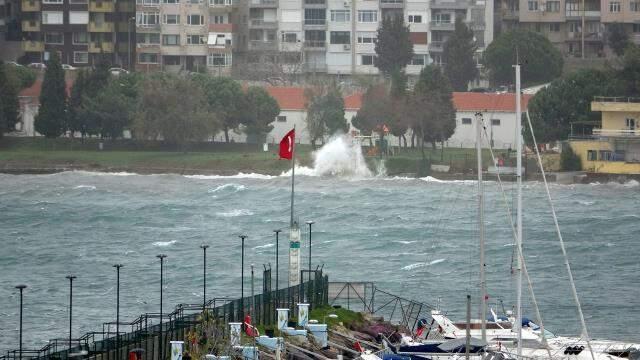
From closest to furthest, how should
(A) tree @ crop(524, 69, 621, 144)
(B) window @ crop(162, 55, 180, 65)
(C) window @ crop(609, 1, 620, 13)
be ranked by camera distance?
(A) tree @ crop(524, 69, 621, 144) < (C) window @ crop(609, 1, 620, 13) < (B) window @ crop(162, 55, 180, 65)

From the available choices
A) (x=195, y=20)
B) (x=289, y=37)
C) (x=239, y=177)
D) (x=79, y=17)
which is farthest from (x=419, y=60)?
(x=239, y=177)

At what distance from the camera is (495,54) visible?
575 feet

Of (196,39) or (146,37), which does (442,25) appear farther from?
(146,37)

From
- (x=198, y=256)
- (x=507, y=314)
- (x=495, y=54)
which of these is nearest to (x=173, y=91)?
(x=495, y=54)

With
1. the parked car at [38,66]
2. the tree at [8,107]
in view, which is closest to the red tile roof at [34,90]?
the tree at [8,107]

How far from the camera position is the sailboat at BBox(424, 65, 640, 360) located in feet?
235

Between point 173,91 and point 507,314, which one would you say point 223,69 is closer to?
point 173,91

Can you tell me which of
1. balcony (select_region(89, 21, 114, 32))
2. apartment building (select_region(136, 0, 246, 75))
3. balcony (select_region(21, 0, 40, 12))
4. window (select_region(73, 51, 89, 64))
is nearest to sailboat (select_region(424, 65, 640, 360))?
apartment building (select_region(136, 0, 246, 75))

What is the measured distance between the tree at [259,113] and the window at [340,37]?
23576 millimetres

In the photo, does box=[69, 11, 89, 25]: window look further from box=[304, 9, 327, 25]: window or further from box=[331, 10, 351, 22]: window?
box=[331, 10, 351, 22]: window

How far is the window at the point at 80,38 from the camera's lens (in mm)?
189750

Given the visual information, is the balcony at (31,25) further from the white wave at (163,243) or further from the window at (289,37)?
the white wave at (163,243)

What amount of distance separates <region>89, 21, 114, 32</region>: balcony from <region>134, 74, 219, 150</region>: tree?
23.6 metres

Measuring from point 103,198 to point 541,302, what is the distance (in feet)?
188
